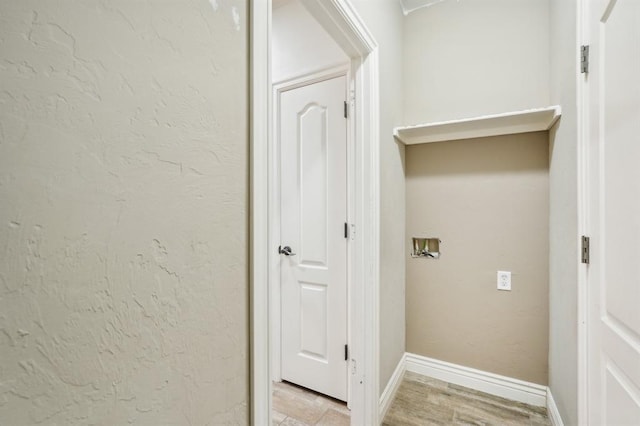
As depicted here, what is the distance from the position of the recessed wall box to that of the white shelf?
0.73 meters

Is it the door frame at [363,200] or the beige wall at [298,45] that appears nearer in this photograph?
the door frame at [363,200]

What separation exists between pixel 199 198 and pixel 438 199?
1.88m

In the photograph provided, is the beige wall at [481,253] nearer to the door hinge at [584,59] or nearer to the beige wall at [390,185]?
the beige wall at [390,185]

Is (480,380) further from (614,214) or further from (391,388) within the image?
(614,214)

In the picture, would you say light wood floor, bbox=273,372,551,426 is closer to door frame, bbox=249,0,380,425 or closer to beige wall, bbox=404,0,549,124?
door frame, bbox=249,0,380,425

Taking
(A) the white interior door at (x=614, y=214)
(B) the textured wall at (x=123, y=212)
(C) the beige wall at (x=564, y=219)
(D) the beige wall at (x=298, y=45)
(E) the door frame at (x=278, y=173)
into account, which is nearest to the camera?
(B) the textured wall at (x=123, y=212)

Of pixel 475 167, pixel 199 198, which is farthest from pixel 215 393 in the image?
pixel 475 167

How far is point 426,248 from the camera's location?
84.8 inches

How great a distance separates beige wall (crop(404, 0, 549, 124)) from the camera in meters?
1.82

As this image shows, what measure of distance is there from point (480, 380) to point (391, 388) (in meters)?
0.64

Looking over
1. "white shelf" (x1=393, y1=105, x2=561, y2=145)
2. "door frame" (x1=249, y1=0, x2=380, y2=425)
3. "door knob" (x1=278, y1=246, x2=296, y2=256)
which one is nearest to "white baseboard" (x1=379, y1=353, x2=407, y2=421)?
"door frame" (x1=249, y1=0, x2=380, y2=425)

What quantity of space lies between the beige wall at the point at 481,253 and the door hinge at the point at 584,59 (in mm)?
744

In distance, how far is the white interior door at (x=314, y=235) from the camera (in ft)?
5.92

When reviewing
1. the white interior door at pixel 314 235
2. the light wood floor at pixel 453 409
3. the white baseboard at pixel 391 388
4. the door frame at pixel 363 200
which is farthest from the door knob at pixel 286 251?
the light wood floor at pixel 453 409
